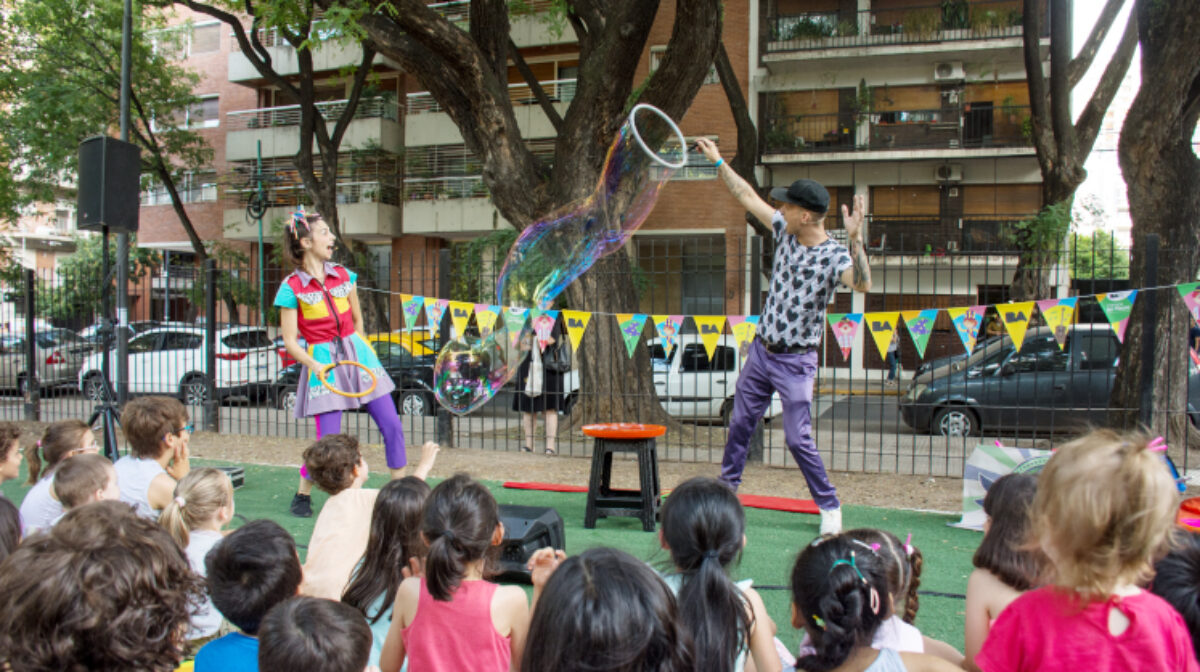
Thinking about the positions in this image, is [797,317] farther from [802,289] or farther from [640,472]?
[640,472]

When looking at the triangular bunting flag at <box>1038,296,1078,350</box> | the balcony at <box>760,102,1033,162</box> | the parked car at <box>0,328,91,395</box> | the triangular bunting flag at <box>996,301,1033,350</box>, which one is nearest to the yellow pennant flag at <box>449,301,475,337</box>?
the triangular bunting flag at <box>996,301,1033,350</box>

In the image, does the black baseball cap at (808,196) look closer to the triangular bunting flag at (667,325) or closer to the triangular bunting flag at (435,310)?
the triangular bunting flag at (667,325)

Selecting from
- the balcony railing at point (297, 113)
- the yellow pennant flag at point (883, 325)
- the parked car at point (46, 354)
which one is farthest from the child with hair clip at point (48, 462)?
the balcony railing at point (297, 113)

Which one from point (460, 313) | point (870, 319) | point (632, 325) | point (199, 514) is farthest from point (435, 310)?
point (199, 514)

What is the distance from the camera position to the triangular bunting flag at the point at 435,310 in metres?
7.84

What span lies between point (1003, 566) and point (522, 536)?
201 centimetres

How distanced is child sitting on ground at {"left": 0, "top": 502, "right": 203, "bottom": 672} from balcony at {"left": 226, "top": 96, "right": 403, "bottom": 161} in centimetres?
2426

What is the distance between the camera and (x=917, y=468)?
782 cm

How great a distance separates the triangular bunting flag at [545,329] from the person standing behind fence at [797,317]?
3100mm

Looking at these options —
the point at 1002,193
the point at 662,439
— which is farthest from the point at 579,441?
the point at 1002,193

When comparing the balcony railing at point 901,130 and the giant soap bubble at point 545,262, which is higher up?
the balcony railing at point 901,130

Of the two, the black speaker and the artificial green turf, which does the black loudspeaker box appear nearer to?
the artificial green turf

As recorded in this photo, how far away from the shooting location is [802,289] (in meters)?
4.54

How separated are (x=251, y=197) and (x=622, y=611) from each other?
24684mm
